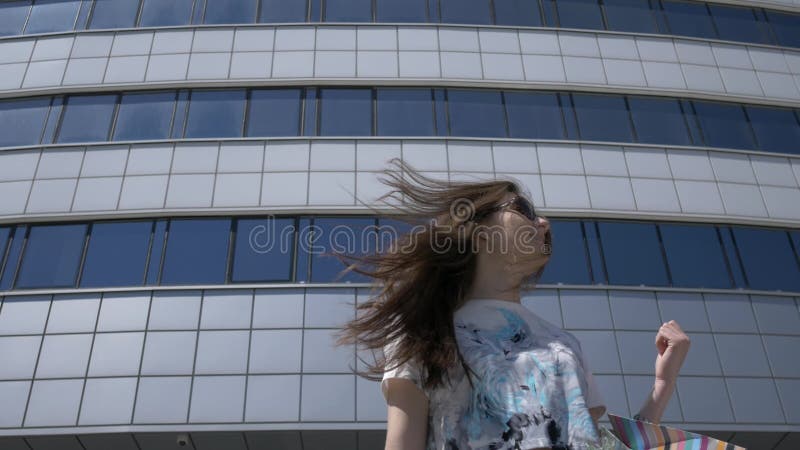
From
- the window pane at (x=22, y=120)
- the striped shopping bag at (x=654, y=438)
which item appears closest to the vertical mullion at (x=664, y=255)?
the striped shopping bag at (x=654, y=438)

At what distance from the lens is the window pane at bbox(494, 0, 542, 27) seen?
14180mm

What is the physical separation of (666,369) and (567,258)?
9.28m

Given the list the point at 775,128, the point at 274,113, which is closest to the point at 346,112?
the point at 274,113

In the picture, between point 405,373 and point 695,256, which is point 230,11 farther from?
point 405,373

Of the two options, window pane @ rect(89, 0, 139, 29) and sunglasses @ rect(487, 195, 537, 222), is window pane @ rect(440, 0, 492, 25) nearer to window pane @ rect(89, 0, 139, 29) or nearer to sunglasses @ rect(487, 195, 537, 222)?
window pane @ rect(89, 0, 139, 29)

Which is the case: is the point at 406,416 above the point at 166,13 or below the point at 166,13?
below

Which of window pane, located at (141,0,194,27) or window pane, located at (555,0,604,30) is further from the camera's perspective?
window pane, located at (555,0,604,30)

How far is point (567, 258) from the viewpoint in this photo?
464 inches

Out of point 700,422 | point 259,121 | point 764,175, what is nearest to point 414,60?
point 259,121

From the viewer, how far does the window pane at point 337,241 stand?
11367 millimetres

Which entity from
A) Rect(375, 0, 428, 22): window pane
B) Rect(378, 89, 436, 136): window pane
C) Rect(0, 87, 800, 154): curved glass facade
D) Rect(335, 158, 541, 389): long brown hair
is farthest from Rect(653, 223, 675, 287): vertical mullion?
Rect(335, 158, 541, 389): long brown hair

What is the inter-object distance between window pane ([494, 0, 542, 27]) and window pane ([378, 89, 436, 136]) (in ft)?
8.15

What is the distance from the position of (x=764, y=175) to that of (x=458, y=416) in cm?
1260

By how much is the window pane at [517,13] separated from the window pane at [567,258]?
466 cm
